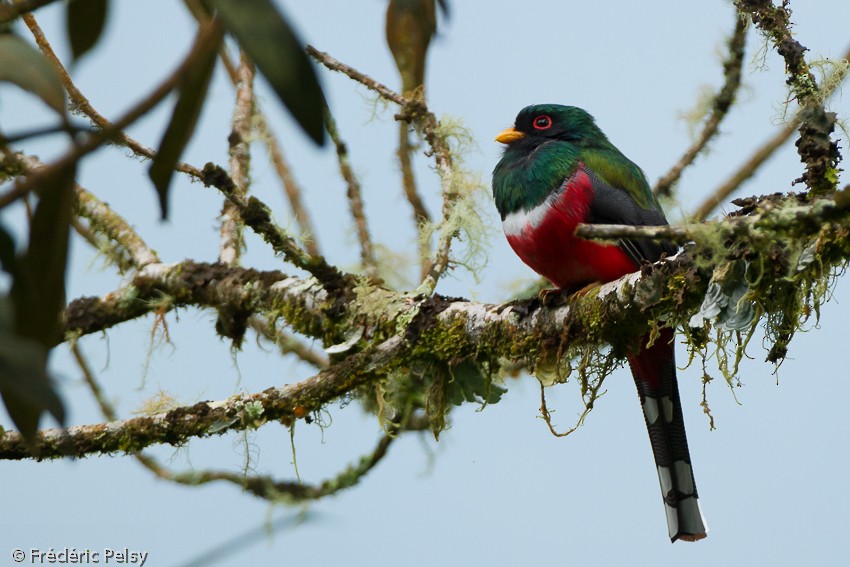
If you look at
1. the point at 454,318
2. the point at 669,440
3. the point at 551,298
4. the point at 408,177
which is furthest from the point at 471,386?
the point at 408,177

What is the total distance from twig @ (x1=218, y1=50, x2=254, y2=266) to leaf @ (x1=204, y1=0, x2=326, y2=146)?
3259mm

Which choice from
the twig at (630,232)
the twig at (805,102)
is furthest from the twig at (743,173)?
the twig at (630,232)

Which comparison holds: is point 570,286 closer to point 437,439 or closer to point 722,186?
point 437,439

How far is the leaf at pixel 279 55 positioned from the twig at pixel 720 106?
4020 millimetres

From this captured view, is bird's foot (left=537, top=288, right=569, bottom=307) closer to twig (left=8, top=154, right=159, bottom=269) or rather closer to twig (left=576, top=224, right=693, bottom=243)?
twig (left=576, top=224, right=693, bottom=243)

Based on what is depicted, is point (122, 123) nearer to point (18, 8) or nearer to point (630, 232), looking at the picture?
point (18, 8)

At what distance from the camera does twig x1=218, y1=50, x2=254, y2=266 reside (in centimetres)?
434

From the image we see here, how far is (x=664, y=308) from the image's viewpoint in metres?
2.88

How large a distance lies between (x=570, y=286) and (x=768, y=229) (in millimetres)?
1545

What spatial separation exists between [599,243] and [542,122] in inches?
44.3

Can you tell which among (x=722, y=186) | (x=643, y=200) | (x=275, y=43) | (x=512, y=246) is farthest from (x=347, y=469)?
(x=275, y=43)

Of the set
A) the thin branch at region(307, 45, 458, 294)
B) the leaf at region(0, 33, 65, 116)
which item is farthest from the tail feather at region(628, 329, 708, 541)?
the leaf at region(0, 33, 65, 116)

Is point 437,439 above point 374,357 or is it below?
below

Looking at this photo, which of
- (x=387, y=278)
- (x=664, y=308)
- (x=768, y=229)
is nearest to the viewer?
(x=768, y=229)
